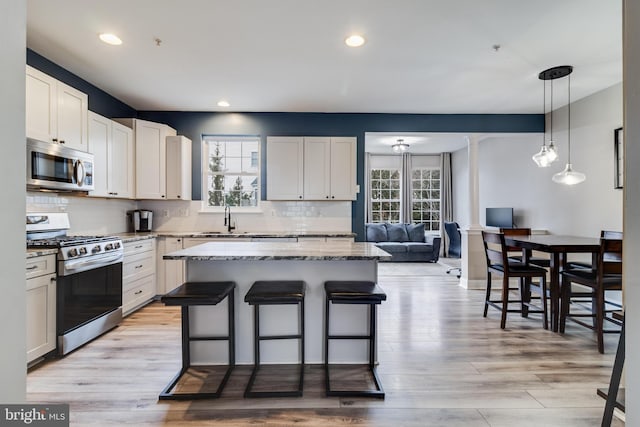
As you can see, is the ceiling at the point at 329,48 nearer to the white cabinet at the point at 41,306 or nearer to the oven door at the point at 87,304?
the white cabinet at the point at 41,306

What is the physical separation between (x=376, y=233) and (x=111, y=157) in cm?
566

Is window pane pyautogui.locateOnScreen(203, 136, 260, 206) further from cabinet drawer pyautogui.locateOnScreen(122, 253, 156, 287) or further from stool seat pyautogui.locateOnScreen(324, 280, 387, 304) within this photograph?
stool seat pyautogui.locateOnScreen(324, 280, 387, 304)

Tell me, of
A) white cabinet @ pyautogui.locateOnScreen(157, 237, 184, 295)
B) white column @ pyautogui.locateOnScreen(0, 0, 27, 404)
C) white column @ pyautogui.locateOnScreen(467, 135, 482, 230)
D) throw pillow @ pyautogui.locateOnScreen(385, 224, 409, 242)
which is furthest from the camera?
throw pillow @ pyautogui.locateOnScreen(385, 224, 409, 242)

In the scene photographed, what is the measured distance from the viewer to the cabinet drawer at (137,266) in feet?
11.6

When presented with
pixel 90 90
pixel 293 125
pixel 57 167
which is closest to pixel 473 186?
pixel 293 125

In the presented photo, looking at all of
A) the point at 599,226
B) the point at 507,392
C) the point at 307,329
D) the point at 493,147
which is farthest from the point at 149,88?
the point at 493,147

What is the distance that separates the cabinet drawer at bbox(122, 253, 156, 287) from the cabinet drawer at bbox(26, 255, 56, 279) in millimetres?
944

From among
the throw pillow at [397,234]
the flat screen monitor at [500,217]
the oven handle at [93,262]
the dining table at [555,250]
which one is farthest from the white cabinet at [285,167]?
the flat screen monitor at [500,217]

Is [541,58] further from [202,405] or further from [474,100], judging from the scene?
[202,405]

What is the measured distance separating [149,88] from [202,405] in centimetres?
353

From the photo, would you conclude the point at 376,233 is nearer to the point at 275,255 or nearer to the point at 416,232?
the point at 416,232

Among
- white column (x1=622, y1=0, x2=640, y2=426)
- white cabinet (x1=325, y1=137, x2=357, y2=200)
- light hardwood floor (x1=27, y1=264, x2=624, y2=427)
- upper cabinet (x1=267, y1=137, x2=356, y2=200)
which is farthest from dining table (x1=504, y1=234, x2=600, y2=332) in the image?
upper cabinet (x1=267, y1=137, x2=356, y2=200)

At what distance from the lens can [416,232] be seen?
7820mm

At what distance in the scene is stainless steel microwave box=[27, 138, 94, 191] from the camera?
2.61 metres
